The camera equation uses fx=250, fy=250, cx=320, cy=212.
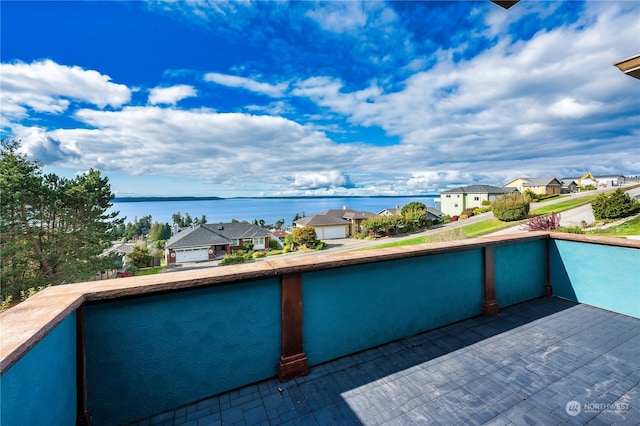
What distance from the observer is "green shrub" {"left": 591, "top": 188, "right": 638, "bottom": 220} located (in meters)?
13.8

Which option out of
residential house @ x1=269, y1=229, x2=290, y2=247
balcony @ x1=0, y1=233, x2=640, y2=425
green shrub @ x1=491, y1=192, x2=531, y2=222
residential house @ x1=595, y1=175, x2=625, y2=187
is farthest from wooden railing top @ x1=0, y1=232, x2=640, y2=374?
residential house @ x1=595, y1=175, x2=625, y2=187

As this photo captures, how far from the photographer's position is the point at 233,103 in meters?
33.4

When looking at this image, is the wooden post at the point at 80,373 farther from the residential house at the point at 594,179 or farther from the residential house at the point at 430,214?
the residential house at the point at 594,179

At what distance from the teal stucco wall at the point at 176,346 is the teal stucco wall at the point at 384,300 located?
398 mm

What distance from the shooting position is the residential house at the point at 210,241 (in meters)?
28.2

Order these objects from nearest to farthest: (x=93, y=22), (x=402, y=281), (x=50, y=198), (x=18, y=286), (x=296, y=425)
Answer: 1. (x=296, y=425)
2. (x=402, y=281)
3. (x=93, y=22)
4. (x=18, y=286)
5. (x=50, y=198)

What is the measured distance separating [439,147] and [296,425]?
4586 centimetres

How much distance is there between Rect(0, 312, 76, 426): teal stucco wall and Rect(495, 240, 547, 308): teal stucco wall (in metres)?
4.10

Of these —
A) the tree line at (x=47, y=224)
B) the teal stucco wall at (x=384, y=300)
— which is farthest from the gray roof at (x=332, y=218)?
the teal stucco wall at (x=384, y=300)

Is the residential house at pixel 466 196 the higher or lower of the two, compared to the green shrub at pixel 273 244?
higher

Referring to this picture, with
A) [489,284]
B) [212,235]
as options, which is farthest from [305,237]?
[489,284]

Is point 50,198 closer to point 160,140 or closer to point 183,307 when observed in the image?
point 183,307

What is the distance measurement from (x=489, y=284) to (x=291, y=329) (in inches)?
103

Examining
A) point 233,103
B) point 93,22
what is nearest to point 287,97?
point 233,103
